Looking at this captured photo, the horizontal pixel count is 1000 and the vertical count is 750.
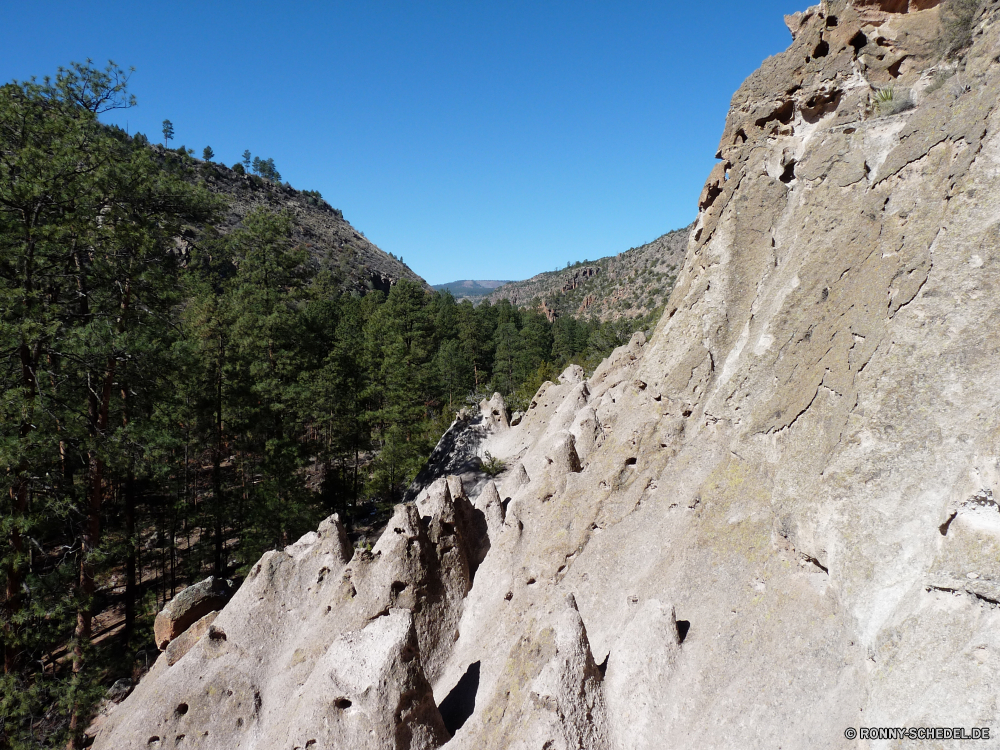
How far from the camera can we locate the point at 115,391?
13555mm

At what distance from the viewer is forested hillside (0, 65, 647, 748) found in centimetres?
970

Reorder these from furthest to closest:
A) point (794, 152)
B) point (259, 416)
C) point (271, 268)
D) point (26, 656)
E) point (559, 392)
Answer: point (559, 392) → point (271, 268) → point (259, 416) → point (26, 656) → point (794, 152)

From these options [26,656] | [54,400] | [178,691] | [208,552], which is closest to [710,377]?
[178,691]

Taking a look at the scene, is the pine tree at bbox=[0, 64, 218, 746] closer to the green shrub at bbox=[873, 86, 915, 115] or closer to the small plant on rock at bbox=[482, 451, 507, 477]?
the small plant on rock at bbox=[482, 451, 507, 477]

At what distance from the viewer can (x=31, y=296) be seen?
970cm

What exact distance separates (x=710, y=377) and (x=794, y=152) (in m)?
4.10

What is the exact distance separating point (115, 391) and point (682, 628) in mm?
14885

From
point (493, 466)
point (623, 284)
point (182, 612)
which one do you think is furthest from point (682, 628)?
point (623, 284)

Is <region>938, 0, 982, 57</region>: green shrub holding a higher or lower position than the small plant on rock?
higher

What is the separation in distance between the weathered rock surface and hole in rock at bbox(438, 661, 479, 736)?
7156mm

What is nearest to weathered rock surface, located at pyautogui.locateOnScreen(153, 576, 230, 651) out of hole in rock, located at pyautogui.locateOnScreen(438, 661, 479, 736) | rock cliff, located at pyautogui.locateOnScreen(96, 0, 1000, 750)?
rock cliff, located at pyautogui.locateOnScreen(96, 0, 1000, 750)

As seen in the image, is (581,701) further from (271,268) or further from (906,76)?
(271,268)

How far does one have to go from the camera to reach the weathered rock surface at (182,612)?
472 inches

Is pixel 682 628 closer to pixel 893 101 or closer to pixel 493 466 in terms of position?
pixel 893 101
